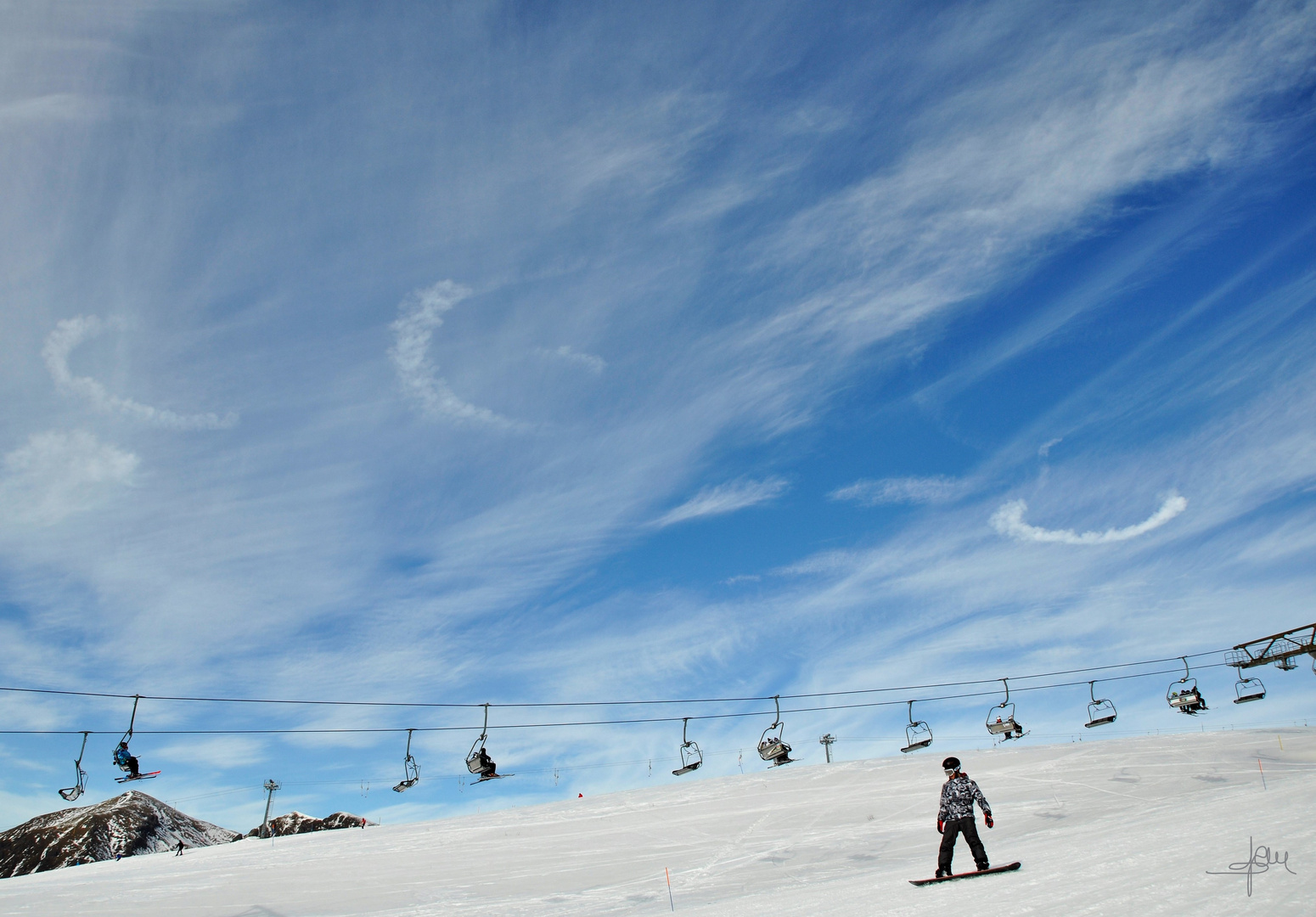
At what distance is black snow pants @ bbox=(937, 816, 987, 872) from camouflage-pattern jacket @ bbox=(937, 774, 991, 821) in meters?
0.08

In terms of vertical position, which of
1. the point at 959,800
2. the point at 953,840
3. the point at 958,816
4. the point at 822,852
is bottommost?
the point at 822,852

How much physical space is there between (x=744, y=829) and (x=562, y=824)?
24.5 feet

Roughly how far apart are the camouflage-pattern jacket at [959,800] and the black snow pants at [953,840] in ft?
0.26

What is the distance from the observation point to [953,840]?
10.8m

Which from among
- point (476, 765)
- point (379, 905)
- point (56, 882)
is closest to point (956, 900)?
point (379, 905)

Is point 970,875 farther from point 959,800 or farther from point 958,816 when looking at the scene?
point 959,800

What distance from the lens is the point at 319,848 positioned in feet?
86.6

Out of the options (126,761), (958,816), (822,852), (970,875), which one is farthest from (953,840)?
(126,761)

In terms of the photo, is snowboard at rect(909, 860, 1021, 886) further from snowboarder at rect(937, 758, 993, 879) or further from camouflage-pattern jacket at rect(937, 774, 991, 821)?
camouflage-pattern jacket at rect(937, 774, 991, 821)

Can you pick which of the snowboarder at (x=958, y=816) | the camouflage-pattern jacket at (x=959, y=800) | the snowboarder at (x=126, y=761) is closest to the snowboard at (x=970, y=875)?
the snowboarder at (x=958, y=816)

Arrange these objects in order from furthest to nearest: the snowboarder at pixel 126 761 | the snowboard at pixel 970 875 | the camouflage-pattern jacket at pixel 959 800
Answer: the snowboarder at pixel 126 761 → the camouflage-pattern jacket at pixel 959 800 → the snowboard at pixel 970 875

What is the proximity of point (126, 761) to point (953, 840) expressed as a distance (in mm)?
22541

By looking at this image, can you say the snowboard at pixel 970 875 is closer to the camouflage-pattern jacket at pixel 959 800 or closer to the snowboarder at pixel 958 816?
the snowboarder at pixel 958 816

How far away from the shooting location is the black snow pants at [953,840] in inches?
426
